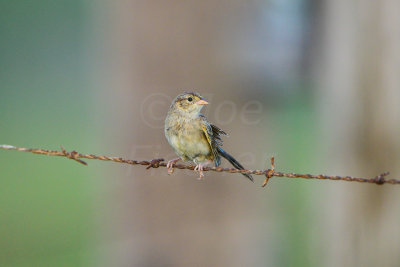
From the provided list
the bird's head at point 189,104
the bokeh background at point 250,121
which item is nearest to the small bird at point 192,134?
the bird's head at point 189,104

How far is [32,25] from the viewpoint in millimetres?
21859

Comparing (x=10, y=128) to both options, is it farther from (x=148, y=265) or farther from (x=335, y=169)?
(x=335, y=169)

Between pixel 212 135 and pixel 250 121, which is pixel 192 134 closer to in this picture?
pixel 212 135

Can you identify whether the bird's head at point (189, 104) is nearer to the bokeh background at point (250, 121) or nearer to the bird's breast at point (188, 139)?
the bird's breast at point (188, 139)

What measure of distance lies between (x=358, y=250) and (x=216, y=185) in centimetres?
172

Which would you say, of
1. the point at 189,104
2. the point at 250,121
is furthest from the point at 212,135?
the point at 250,121

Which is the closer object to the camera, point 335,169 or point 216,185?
point 335,169

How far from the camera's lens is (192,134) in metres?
4.12

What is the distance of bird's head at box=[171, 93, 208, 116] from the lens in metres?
4.25

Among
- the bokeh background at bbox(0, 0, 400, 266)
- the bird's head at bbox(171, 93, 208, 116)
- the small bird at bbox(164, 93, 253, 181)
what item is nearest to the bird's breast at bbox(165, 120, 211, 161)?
the small bird at bbox(164, 93, 253, 181)

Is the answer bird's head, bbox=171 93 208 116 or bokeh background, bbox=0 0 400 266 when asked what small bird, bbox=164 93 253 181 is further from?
bokeh background, bbox=0 0 400 266

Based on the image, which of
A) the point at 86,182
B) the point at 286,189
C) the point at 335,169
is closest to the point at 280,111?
the point at 335,169

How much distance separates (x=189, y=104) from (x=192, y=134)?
0.87ft

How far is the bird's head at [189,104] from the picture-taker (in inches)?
167
